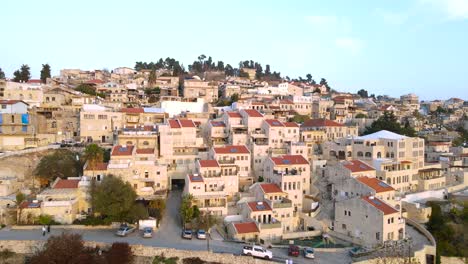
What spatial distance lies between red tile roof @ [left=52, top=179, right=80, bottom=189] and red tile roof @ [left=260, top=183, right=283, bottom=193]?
13743 millimetres

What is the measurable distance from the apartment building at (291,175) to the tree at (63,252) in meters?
15.6

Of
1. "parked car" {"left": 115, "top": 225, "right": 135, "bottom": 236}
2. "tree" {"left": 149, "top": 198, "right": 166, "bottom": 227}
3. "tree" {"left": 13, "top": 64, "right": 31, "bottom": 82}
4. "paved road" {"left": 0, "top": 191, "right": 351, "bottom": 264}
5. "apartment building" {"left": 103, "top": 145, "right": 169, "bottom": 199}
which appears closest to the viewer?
"paved road" {"left": 0, "top": 191, "right": 351, "bottom": 264}

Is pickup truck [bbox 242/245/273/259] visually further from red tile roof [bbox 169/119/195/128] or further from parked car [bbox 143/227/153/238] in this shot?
red tile roof [bbox 169/119/195/128]

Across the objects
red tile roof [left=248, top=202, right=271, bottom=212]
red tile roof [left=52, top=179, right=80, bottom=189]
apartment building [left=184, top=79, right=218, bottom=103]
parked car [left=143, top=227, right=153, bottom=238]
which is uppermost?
apartment building [left=184, top=79, right=218, bottom=103]

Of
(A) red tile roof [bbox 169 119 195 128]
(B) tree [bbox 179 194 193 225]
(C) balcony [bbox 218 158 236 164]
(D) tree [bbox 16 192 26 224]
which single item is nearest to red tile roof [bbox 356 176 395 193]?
(C) balcony [bbox 218 158 236 164]

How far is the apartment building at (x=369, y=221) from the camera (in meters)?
27.4

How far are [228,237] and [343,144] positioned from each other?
19722mm

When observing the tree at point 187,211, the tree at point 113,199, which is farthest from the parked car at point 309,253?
the tree at point 113,199

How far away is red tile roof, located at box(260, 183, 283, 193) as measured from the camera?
3085cm

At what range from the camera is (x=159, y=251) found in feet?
76.7

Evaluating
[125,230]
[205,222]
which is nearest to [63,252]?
[125,230]

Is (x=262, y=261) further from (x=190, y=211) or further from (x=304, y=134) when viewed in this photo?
(x=304, y=134)

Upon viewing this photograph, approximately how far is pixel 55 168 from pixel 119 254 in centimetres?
1392

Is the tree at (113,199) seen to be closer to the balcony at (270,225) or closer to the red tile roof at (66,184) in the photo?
the red tile roof at (66,184)
